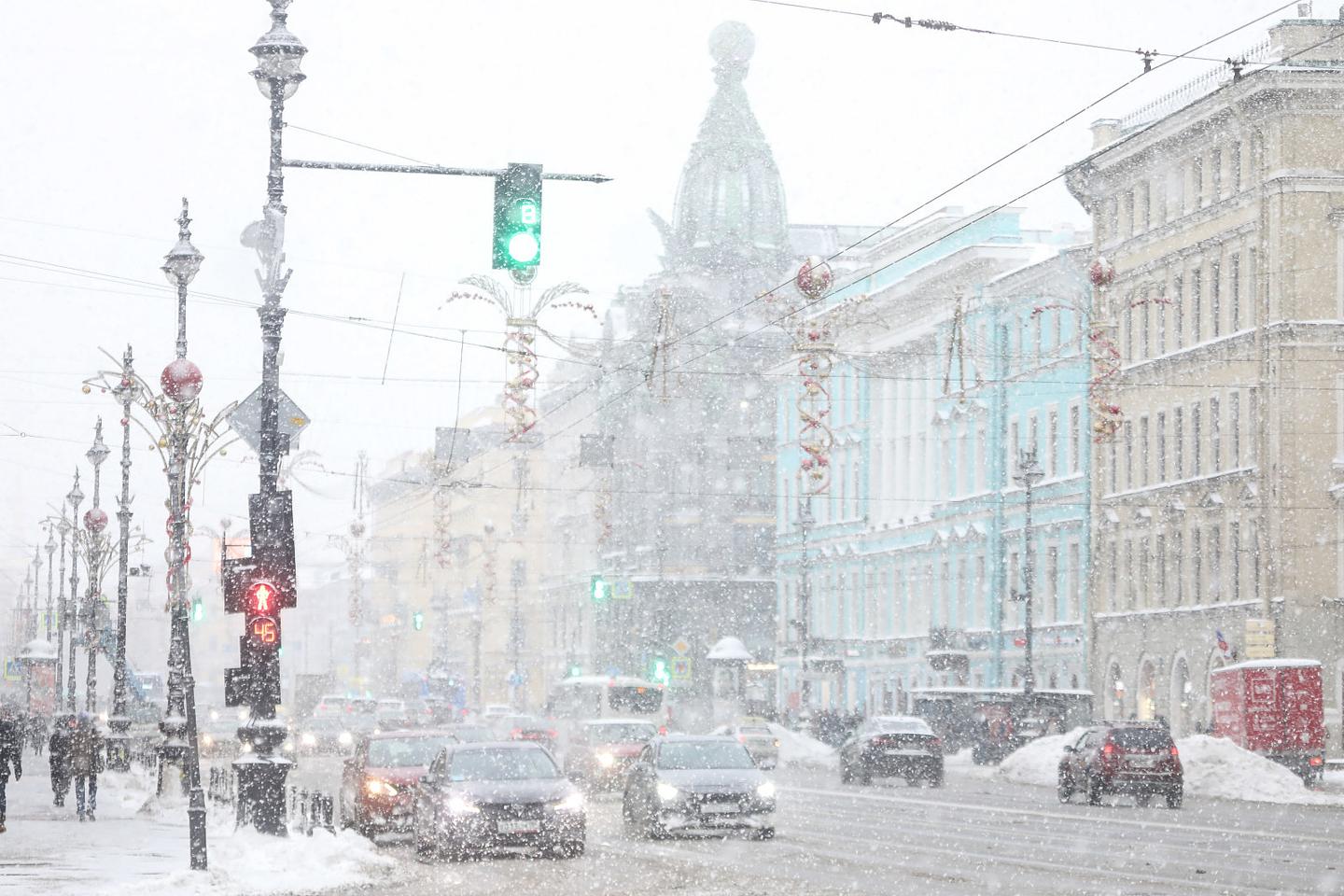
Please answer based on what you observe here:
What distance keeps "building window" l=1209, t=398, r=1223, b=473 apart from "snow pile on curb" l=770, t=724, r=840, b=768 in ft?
41.2

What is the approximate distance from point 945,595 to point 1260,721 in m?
32.2

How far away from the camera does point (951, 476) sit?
3140 inches

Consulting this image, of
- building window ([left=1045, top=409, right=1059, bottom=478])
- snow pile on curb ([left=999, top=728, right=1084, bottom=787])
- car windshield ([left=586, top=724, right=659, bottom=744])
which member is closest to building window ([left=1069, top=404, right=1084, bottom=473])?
building window ([left=1045, top=409, right=1059, bottom=478])

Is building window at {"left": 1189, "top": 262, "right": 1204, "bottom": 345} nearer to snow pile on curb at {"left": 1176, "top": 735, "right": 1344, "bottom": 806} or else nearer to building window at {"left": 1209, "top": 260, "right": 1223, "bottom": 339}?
building window at {"left": 1209, "top": 260, "right": 1223, "bottom": 339}

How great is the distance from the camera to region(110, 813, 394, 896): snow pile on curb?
20469 millimetres

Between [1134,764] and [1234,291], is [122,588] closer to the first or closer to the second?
[1134,764]

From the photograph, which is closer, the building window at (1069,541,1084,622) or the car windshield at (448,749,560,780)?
the car windshield at (448,749,560,780)

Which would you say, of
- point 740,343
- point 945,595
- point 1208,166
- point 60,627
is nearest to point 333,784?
point 60,627

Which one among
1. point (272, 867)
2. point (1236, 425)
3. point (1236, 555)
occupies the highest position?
point (1236, 425)

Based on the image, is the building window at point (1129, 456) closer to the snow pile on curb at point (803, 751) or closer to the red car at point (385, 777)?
the snow pile on curb at point (803, 751)

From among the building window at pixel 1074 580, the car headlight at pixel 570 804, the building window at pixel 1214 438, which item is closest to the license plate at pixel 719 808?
the car headlight at pixel 570 804

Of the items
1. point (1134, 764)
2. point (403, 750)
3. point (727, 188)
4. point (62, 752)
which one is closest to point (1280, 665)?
point (1134, 764)

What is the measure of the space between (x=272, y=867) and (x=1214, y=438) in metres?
43.5

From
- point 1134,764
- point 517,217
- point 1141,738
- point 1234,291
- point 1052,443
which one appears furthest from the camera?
point 1052,443
